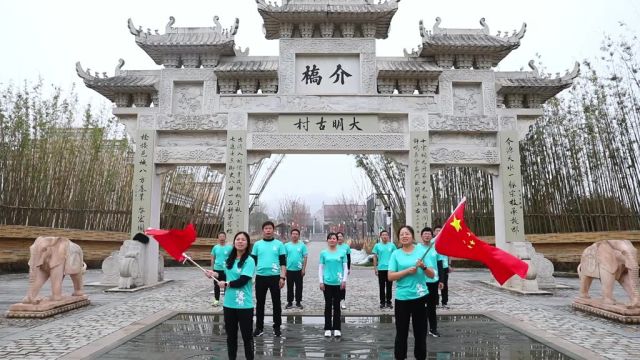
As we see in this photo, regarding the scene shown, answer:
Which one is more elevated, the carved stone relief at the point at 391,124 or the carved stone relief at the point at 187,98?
the carved stone relief at the point at 187,98

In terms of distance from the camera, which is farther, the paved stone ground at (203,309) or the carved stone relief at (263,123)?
the carved stone relief at (263,123)

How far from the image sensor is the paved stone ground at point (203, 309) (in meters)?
4.01

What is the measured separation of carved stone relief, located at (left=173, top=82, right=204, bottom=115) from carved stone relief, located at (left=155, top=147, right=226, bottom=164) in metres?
0.78

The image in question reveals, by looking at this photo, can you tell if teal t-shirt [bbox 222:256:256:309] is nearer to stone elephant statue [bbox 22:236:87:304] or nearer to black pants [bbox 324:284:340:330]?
black pants [bbox 324:284:340:330]

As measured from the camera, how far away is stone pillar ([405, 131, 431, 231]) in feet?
26.3

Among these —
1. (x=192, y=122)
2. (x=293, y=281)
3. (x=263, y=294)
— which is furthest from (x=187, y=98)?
(x=263, y=294)

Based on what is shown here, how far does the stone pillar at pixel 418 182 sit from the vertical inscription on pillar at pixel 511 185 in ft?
4.89

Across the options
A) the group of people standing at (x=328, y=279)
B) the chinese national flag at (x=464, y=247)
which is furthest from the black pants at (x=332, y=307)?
the chinese national flag at (x=464, y=247)

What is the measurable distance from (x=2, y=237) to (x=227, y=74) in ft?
22.9

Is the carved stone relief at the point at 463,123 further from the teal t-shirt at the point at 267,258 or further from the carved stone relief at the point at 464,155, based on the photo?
the teal t-shirt at the point at 267,258

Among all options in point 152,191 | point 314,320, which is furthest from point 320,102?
point 314,320

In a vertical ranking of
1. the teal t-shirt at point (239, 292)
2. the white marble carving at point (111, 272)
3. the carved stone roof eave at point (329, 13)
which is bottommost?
the white marble carving at point (111, 272)

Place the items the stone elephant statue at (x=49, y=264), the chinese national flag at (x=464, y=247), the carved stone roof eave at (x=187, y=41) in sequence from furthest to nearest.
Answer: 1. the carved stone roof eave at (x=187, y=41)
2. the stone elephant statue at (x=49, y=264)
3. the chinese national flag at (x=464, y=247)

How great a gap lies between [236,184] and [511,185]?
5.21 m
